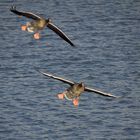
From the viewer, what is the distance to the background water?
6062cm

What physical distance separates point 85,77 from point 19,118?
11875 mm

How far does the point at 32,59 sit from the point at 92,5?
878 inches

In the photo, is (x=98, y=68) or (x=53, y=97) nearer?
(x=53, y=97)

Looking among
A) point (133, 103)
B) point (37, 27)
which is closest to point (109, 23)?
point (133, 103)

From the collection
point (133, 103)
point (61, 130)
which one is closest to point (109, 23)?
point (133, 103)

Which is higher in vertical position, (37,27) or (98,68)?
(37,27)

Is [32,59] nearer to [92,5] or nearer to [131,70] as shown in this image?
[131,70]

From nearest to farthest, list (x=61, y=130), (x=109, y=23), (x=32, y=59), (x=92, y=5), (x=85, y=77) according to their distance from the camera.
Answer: (x=61, y=130) → (x=85, y=77) → (x=32, y=59) → (x=109, y=23) → (x=92, y=5)

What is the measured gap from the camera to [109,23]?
306 ft

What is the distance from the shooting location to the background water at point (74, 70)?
199ft

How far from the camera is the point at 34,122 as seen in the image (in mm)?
61688

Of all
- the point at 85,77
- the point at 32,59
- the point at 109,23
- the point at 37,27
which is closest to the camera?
the point at 37,27

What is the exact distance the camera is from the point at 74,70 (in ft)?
246

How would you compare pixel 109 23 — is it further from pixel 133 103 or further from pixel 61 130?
pixel 61 130
